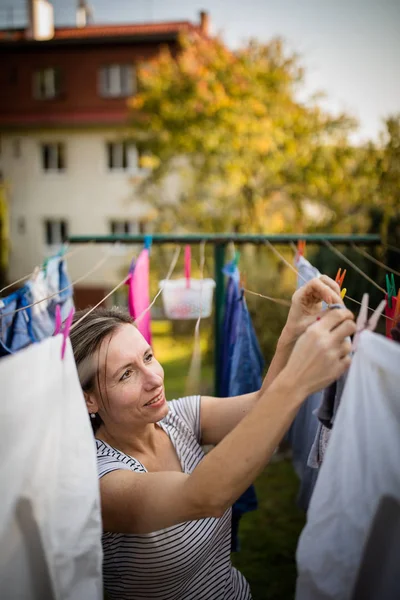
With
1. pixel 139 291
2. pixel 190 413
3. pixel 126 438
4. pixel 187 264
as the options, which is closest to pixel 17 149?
pixel 139 291

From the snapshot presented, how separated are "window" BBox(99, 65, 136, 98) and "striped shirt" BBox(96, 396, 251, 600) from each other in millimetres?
12790

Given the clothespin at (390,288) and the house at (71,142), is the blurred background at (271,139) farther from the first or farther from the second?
the clothespin at (390,288)

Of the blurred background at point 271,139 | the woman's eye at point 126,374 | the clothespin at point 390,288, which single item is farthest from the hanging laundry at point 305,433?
the blurred background at point 271,139

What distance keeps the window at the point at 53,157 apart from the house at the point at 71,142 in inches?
1.0

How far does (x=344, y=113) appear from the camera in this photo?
25.4 feet

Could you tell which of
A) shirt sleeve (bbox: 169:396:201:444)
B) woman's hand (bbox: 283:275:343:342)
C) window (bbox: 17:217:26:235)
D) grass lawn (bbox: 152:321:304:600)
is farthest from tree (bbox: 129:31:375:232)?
woman's hand (bbox: 283:275:343:342)

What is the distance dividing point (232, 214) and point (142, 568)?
24.6 feet

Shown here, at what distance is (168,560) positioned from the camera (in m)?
1.13

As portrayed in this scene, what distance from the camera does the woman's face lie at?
1.21 m

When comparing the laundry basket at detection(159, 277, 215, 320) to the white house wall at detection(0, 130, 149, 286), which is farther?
the white house wall at detection(0, 130, 149, 286)

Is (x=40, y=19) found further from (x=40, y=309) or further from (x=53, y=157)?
(x=40, y=309)

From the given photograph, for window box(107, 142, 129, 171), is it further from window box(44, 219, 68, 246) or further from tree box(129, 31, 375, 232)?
tree box(129, 31, 375, 232)

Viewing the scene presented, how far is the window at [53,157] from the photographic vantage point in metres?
12.8

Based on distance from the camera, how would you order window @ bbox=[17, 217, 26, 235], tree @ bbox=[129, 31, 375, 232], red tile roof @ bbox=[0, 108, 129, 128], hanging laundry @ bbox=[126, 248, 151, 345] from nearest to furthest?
1. hanging laundry @ bbox=[126, 248, 151, 345]
2. tree @ bbox=[129, 31, 375, 232]
3. red tile roof @ bbox=[0, 108, 129, 128]
4. window @ bbox=[17, 217, 26, 235]
